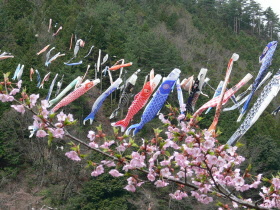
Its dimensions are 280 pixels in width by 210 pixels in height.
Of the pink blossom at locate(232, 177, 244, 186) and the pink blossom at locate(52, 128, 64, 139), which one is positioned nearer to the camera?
the pink blossom at locate(52, 128, 64, 139)

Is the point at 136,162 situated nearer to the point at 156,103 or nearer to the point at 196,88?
the point at 156,103

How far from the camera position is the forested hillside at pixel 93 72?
14812mm

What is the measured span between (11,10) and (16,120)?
13.4 metres

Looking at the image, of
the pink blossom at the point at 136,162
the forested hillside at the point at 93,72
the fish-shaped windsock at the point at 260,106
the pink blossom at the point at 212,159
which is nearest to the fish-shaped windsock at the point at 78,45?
the forested hillside at the point at 93,72

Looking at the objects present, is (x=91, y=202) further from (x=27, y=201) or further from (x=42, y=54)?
(x=42, y=54)

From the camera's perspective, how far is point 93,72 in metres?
21.9

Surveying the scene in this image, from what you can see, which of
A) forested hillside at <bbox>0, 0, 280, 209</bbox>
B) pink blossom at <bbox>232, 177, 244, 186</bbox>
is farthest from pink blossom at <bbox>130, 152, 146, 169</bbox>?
forested hillside at <bbox>0, 0, 280, 209</bbox>

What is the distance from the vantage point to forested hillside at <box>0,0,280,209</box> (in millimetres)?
14812

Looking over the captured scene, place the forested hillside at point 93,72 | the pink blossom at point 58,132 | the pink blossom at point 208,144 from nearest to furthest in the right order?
the pink blossom at point 58,132
the pink blossom at point 208,144
the forested hillside at point 93,72

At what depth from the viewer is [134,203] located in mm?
14094

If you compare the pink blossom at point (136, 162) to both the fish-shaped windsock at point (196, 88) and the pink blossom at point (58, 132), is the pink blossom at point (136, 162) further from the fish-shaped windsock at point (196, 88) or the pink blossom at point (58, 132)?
the fish-shaped windsock at point (196, 88)

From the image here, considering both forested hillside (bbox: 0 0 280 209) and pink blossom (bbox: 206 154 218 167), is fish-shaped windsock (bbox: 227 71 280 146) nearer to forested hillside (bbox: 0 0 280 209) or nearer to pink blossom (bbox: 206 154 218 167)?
forested hillside (bbox: 0 0 280 209)

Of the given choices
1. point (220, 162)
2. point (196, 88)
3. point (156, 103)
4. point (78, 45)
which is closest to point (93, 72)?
point (78, 45)

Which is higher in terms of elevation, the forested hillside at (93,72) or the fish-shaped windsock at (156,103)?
the fish-shaped windsock at (156,103)
